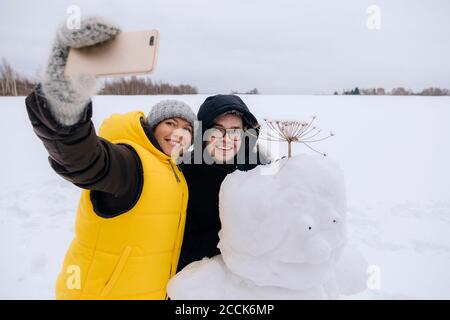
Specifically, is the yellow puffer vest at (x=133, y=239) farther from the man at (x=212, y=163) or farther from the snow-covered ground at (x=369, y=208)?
the snow-covered ground at (x=369, y=208)

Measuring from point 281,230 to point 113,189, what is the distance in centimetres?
66

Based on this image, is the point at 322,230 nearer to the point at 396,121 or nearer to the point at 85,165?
the point at 85,165

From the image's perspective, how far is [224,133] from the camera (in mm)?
1655

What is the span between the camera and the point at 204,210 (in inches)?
62.2

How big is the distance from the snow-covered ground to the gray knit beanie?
33.6 inches

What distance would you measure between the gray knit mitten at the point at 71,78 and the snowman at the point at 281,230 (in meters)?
0.67

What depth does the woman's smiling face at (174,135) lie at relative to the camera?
1.53 m

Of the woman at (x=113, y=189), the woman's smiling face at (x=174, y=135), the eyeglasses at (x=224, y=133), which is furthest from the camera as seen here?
the eyeglasses at (x=224, y=133)

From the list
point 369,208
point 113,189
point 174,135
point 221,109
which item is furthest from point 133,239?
point 369,208

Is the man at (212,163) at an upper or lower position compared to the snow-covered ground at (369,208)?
upper

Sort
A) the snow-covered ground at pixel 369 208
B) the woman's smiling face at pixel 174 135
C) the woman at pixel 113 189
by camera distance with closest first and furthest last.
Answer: the woman at pixel 113 189 < the woman's smiling face at pixel 174 135 < the snow-covered ground at pixel 369 208

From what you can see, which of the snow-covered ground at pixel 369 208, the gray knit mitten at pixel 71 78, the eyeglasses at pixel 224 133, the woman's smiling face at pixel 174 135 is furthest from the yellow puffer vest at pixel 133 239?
the snow-covered ground at pixel 369 208
